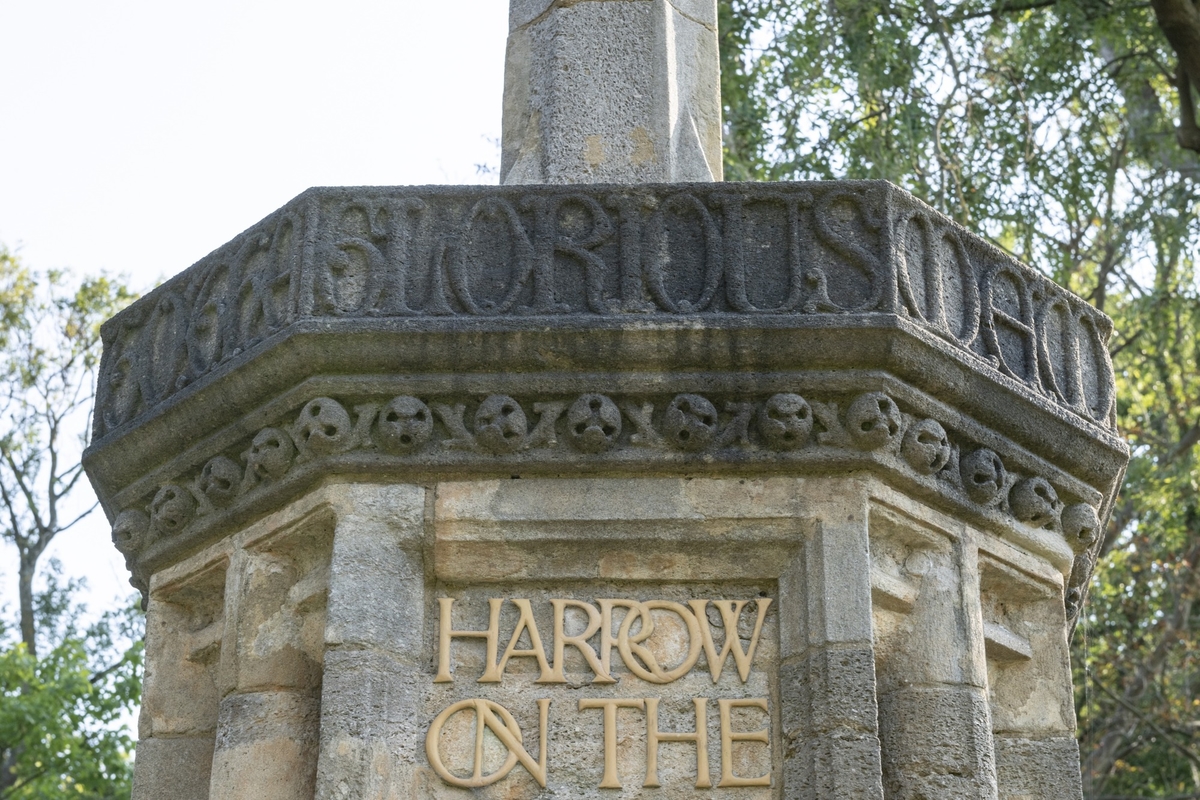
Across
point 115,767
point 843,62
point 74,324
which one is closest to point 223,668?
point 843,62

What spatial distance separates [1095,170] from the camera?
9.20 metres

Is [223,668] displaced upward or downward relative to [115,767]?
downward

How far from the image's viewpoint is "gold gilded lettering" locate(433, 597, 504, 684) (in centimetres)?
313

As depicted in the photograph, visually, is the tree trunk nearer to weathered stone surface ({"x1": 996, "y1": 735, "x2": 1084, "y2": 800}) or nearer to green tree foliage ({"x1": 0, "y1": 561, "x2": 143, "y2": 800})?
green tree foliage ({"x1": 0, "y1": 561, "x2": 143, "y2": 800})

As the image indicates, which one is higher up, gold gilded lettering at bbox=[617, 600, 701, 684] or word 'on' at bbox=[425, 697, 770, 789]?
gold gilded lettering at bbox=[617, 600, 701, 684]

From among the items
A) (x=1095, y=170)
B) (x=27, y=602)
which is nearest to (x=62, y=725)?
(x=27, y=602)

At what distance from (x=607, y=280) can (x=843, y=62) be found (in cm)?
559

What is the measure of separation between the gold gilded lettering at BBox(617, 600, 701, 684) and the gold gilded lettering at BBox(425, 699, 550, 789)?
179 millimetres

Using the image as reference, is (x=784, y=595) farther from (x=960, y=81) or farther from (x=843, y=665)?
(x=960, y=81)

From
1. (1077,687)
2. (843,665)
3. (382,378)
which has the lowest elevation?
(843,665)

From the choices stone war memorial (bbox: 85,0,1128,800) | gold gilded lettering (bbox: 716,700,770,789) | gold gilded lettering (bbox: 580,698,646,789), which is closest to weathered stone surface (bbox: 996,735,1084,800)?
stone war memorial (bbox: 85,0,1128,800)

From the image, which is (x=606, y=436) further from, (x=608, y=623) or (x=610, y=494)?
(x=608, y=623)

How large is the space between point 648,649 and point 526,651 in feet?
0.75

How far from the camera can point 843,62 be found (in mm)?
8523
